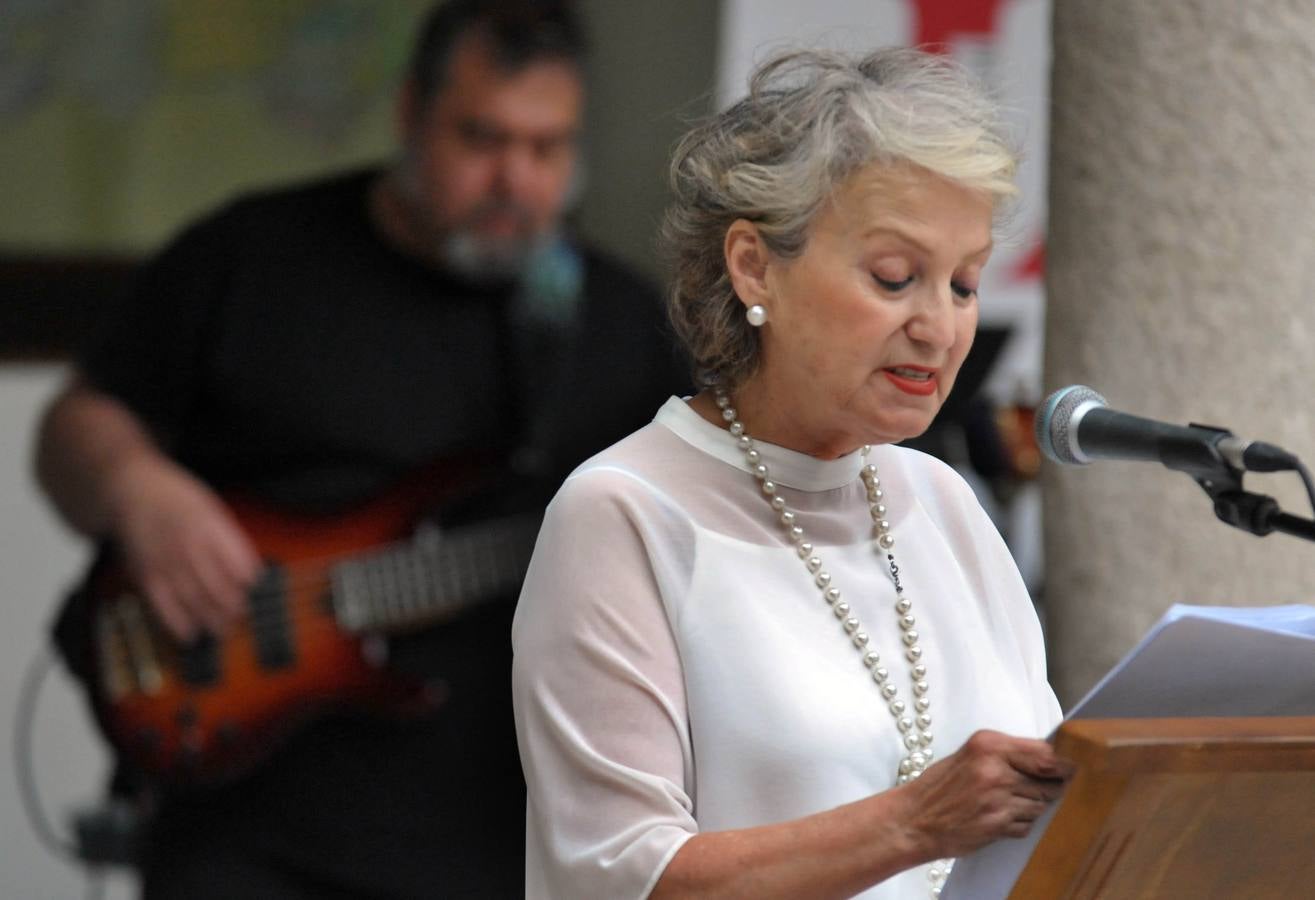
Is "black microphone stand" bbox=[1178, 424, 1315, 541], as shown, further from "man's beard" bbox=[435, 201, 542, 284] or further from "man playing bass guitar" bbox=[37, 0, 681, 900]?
"man's beard" bbox=[435, 201, 542, 284]

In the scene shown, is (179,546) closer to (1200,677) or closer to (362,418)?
(362,418)

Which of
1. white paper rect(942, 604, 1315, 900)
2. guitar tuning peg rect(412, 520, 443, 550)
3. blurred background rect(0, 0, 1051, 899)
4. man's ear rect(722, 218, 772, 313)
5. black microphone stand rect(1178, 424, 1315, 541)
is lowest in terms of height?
guitar tuning peg rect(412, 520, 443, 550)

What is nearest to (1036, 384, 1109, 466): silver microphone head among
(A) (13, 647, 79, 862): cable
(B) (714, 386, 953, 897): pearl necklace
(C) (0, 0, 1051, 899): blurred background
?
(B) (714, 386, 953, 897): pearl necklace

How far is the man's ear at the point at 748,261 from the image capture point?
1.65 meters

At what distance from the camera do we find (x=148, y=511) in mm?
3195

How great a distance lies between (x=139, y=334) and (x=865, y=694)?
78.8 inches

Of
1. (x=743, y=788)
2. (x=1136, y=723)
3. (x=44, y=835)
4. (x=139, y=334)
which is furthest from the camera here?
(x=44, y=835)

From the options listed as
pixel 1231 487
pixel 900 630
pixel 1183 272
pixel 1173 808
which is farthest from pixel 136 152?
pixel 1173 808

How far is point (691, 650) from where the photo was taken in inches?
62.6

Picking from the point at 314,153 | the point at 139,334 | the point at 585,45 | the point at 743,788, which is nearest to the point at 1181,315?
the point at 743,788

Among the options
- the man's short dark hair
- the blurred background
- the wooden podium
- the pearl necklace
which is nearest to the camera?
the wooden podium

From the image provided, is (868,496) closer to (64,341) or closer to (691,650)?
(691,650)

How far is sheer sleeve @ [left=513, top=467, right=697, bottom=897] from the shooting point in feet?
4.99

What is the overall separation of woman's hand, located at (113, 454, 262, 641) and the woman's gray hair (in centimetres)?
162
